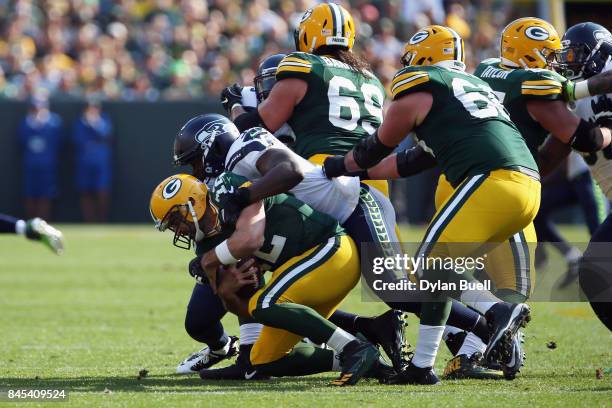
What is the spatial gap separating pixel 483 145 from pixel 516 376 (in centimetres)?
117

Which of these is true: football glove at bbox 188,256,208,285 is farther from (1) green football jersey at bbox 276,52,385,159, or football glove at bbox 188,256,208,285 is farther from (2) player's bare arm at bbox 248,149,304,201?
(1) green football jersey at bbox 276,52,385,159

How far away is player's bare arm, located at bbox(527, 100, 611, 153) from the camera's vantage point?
17.8 feet

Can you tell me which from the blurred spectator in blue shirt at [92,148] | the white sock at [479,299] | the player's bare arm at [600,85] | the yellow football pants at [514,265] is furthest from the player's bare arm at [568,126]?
the blurred spectator in blue shirt at [92,148]

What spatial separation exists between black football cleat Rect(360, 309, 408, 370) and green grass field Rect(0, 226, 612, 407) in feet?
0.61

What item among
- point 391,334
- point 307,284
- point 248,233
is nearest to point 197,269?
point 248,233

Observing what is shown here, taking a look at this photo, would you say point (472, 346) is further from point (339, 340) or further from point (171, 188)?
point (171, 188)

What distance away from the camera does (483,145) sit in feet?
16.9

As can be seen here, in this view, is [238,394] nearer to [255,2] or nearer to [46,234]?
[46,234]

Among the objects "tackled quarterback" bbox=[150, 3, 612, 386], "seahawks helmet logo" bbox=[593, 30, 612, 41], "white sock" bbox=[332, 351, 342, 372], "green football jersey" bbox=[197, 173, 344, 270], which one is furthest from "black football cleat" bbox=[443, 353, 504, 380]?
"seahawks helmet logo" bbox=[593, 30, 612, 41]

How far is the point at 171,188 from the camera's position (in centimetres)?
529

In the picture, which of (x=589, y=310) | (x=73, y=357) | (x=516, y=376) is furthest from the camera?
(x=589, y=310)

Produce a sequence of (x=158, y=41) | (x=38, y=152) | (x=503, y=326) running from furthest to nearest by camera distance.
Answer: (x=158, y=41)
(x=38, y=152)
(x=503, y=326)

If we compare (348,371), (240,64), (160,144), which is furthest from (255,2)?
(348,371)

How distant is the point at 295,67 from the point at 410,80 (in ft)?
3.08
